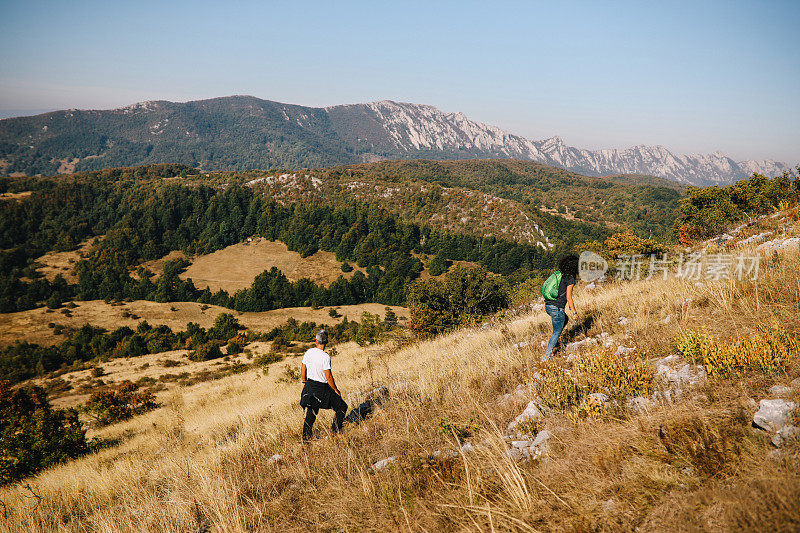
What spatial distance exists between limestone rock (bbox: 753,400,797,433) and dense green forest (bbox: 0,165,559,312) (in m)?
83.4

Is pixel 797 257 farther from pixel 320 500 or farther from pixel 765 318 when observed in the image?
pixel 320 500

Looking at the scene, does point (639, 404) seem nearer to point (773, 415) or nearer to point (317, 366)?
point (773, 415)

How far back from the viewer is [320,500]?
3539mm

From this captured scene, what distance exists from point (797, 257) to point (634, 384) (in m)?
5.87

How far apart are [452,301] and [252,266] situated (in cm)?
8582

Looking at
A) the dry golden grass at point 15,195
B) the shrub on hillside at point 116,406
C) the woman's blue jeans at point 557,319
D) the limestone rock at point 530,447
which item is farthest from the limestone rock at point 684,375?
the dry golden grass at point 15,195

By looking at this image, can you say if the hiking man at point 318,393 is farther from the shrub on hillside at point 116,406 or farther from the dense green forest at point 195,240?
the dense green forest at point 195,240

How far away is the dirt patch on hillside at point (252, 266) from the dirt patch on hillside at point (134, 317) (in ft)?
47.3

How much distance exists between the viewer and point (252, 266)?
328ft

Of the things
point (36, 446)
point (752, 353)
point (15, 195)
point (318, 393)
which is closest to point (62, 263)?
point (15, 195)

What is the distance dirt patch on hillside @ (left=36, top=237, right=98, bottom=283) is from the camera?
90.0 metres

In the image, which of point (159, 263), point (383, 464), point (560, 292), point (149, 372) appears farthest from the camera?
point (159, 263)

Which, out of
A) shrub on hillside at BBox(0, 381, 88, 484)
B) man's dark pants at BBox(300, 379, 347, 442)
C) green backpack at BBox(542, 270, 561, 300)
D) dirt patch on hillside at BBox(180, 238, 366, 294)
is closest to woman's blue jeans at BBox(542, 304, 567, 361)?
green backpack at BBox(542, 270, 561, 300)

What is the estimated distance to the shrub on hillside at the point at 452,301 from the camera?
26.0m
